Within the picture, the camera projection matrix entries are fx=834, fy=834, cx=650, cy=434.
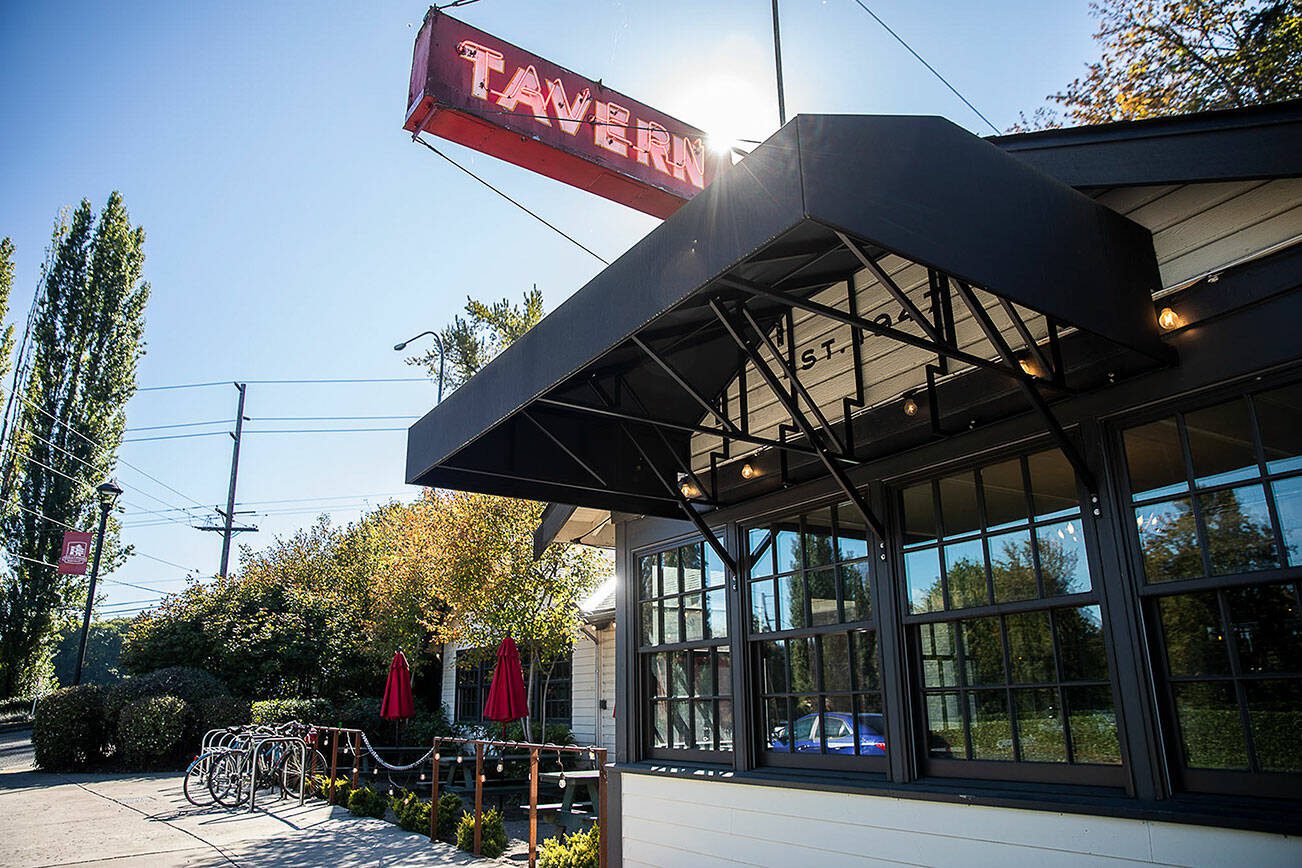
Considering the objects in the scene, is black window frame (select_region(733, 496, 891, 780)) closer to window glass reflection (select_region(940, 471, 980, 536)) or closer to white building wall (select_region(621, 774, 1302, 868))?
white building wall (select_region(621, 774, 1302, 868))

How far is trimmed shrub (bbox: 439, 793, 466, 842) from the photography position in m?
8.76

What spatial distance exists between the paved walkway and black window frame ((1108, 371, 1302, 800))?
5903mm

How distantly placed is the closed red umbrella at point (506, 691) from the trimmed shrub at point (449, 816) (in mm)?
961

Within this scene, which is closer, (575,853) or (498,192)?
(498,192)

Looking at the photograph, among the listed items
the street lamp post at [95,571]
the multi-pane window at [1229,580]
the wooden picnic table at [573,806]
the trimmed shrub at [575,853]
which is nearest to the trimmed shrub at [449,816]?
the wooden picnic table at [573,806]

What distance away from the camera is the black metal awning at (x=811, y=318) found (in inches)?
104

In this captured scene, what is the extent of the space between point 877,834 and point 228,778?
10807 millimetres

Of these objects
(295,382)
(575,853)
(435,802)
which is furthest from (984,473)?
(295,382)

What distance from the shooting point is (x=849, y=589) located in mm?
4676

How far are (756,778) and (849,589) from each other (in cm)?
121

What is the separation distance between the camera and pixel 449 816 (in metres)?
8.91

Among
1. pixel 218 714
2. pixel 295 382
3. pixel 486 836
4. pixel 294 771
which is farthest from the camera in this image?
pixel 295 382

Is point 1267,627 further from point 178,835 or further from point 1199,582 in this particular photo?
point 178,835

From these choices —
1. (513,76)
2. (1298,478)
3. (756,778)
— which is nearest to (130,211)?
(513,76)
